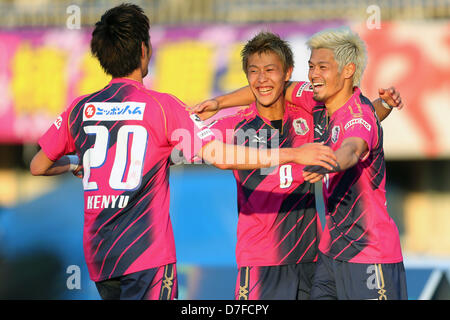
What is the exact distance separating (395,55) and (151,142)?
764 cm

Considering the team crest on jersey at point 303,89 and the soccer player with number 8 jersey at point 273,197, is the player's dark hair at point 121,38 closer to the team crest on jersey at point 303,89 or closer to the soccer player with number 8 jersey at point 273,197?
the soccer player with number 8 jersey at point 273,197

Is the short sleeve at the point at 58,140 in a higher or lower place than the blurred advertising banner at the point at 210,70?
lower

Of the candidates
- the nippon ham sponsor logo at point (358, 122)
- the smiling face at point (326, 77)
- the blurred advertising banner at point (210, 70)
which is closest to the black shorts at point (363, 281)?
the nippon ham sponsor logo at point (358, 122)

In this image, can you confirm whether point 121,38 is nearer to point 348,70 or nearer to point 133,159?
point 133,159

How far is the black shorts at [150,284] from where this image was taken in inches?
151

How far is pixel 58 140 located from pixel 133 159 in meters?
0.63

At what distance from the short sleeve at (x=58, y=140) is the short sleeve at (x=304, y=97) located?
177cm

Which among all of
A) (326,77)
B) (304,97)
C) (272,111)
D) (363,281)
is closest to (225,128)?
(272,111)

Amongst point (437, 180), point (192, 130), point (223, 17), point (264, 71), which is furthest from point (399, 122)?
point (192, 130)

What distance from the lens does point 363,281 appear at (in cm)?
432

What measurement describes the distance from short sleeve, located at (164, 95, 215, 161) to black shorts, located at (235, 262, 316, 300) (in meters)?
1.27

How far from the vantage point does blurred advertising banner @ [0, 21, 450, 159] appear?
34.4 ft

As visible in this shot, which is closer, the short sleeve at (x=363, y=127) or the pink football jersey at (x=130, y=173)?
the pink football jersey at (x=130, y=173)

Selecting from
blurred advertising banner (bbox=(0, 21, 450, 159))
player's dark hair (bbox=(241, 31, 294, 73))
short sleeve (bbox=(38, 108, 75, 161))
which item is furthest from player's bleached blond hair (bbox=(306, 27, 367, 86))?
blurred advertising banner (bbox=(0, 21, 450, 159))
